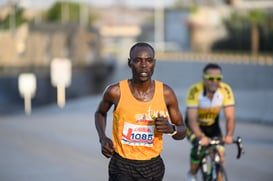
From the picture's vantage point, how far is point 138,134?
6.00 meters

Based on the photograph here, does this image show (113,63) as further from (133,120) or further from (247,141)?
(133,120)

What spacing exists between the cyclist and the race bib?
8.52ft

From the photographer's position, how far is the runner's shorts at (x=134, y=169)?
605 centimetres

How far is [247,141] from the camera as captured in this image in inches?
685

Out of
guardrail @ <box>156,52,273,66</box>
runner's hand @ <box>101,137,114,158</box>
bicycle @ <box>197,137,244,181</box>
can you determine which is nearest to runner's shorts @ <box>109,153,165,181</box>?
runner's hand @ <box>101,137,114,158</box>

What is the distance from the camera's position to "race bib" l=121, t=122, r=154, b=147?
600 centimetres

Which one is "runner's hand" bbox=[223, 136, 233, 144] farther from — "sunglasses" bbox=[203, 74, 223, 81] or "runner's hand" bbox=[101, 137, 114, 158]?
"runner's hand" bbox=[101, 137, 114, 158]

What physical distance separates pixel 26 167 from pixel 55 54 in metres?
56.5

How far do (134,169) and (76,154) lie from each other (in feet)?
31.7

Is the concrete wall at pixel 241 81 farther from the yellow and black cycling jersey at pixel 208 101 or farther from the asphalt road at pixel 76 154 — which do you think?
the yellow and black cycling jersey at pixel 208 101

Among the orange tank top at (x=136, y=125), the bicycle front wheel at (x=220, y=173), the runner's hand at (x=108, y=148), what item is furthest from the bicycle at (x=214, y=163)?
the runner's hand at (x=108, y=148)

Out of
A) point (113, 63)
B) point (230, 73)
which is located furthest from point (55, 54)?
point (230, 73)

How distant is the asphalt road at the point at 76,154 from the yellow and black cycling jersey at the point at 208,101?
9.76 ft

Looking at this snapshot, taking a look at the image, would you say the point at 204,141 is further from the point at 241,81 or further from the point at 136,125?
the point at 241,81
